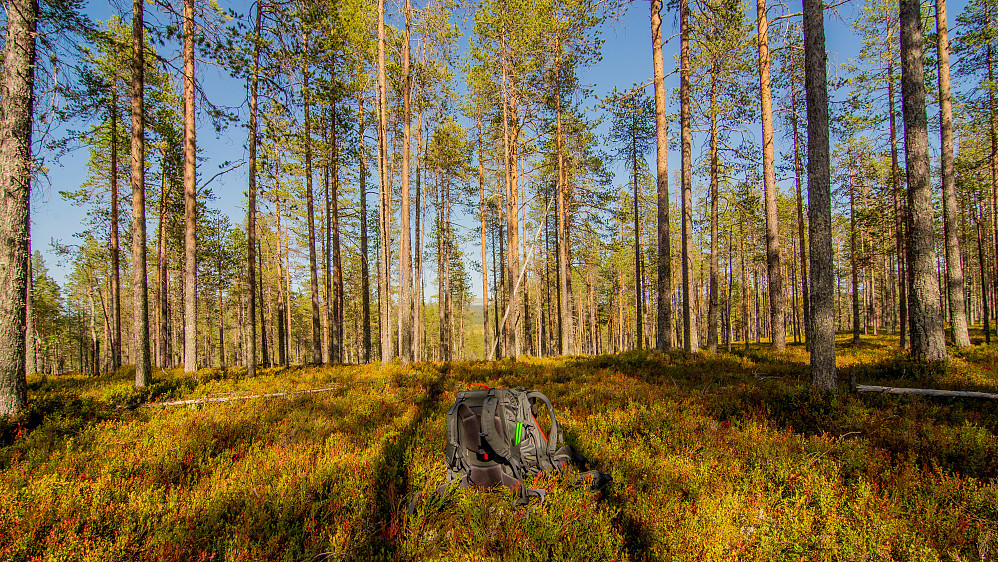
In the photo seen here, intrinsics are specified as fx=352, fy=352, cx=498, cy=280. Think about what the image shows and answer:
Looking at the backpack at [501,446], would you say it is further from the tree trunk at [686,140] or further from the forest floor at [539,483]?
the tree trunk at [686,140]

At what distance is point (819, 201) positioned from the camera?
20.2ft

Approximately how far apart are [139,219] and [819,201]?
14445 millimetres

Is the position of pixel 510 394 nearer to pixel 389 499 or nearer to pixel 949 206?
pixel 389 499

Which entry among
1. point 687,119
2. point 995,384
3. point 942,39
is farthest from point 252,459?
point 942,39

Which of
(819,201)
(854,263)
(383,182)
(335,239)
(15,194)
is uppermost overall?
(383,182)

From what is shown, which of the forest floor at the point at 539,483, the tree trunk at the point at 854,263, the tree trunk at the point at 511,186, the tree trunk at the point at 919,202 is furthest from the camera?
the tree trunk at the point at 854,263

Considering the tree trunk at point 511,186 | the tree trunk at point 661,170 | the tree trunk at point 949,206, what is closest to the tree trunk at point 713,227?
the tree trunk at point 661,170

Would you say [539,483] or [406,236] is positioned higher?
[406,236]

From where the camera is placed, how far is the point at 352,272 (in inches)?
1291

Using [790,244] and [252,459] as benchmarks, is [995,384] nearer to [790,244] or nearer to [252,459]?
[252,459]

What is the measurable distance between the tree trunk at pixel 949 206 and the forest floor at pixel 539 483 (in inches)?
205

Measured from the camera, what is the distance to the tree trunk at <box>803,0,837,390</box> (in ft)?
20.0

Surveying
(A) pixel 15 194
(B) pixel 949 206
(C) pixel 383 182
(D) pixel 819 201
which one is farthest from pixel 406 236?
(B) pixel 949 206

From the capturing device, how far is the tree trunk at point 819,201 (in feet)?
20.0
